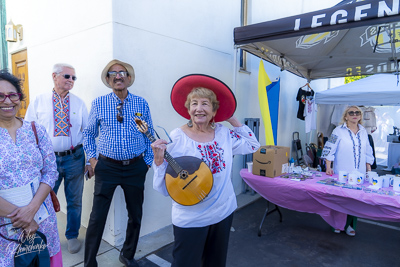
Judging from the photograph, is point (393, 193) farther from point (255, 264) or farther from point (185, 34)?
point (185, 34)

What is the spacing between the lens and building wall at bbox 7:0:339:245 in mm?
2758

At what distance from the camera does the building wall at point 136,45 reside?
2.76 meters

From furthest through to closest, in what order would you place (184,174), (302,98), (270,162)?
(302,98)
(270,162)
(184,174)

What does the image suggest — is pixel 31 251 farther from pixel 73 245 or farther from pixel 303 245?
pixel 303 245

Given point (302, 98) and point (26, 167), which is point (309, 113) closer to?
point (302, 98)

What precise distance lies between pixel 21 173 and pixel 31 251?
44 centimetres

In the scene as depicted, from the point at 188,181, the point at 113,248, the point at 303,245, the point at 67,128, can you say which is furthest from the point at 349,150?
the point at 67,128

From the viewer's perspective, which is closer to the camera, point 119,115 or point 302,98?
point 119,115

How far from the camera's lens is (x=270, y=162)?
323 cm

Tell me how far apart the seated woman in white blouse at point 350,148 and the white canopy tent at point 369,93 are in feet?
4.87

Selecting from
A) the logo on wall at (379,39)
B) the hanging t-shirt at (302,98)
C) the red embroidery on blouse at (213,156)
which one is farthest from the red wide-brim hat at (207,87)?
the hanging t-shirt at (302,98)

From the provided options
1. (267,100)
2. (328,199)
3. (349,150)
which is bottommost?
(328,199)

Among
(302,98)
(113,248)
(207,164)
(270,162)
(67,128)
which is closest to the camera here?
(207,164)

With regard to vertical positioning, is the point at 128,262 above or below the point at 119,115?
below
